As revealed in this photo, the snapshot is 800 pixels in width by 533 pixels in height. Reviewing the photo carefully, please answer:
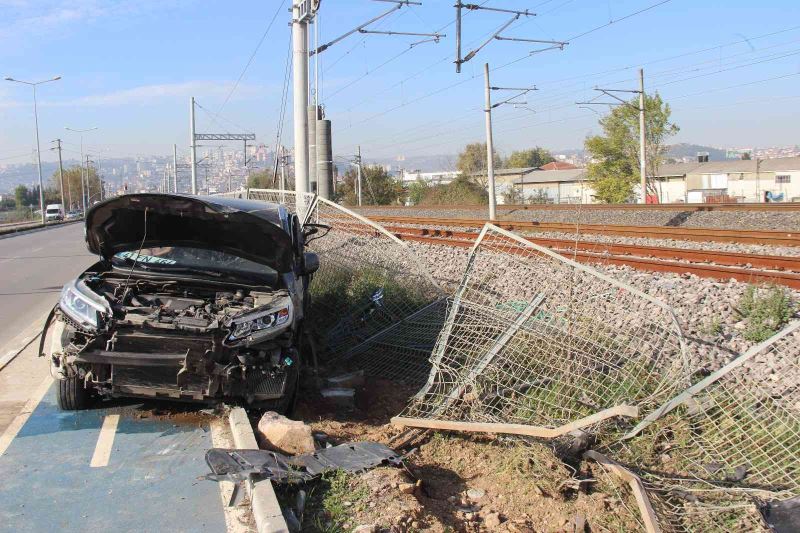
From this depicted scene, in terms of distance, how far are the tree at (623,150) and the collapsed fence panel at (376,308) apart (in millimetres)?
54378

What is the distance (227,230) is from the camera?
6906mm

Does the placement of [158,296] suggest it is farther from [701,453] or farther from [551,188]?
[551,188]

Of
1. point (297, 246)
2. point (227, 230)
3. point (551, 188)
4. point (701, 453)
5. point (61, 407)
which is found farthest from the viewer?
point (551, 188)

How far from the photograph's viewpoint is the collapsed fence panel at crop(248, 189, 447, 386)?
8.03 m

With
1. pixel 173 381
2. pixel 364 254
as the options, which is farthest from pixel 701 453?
pixel 364 254

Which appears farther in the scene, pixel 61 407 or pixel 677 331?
pixel 61 407

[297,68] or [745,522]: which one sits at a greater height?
[297,68]

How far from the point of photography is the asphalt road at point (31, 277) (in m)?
11.6

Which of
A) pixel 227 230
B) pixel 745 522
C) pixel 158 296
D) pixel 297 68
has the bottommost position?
pixel 745 522

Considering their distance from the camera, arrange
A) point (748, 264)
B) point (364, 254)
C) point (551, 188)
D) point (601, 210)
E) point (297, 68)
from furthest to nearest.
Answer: point (551, 188)
point (601, 210)
point (297, 68)
point (748, 264)
point (364, 254)

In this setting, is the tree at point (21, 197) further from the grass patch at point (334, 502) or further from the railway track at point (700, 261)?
the grass patch at point (334, 502)

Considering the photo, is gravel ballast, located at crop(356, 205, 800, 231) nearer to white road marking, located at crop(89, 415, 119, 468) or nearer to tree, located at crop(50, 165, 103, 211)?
white road marking, located at crop(89, 415, 119, 468)

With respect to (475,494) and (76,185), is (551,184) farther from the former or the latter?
(475,494)

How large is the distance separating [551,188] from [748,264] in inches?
3059
